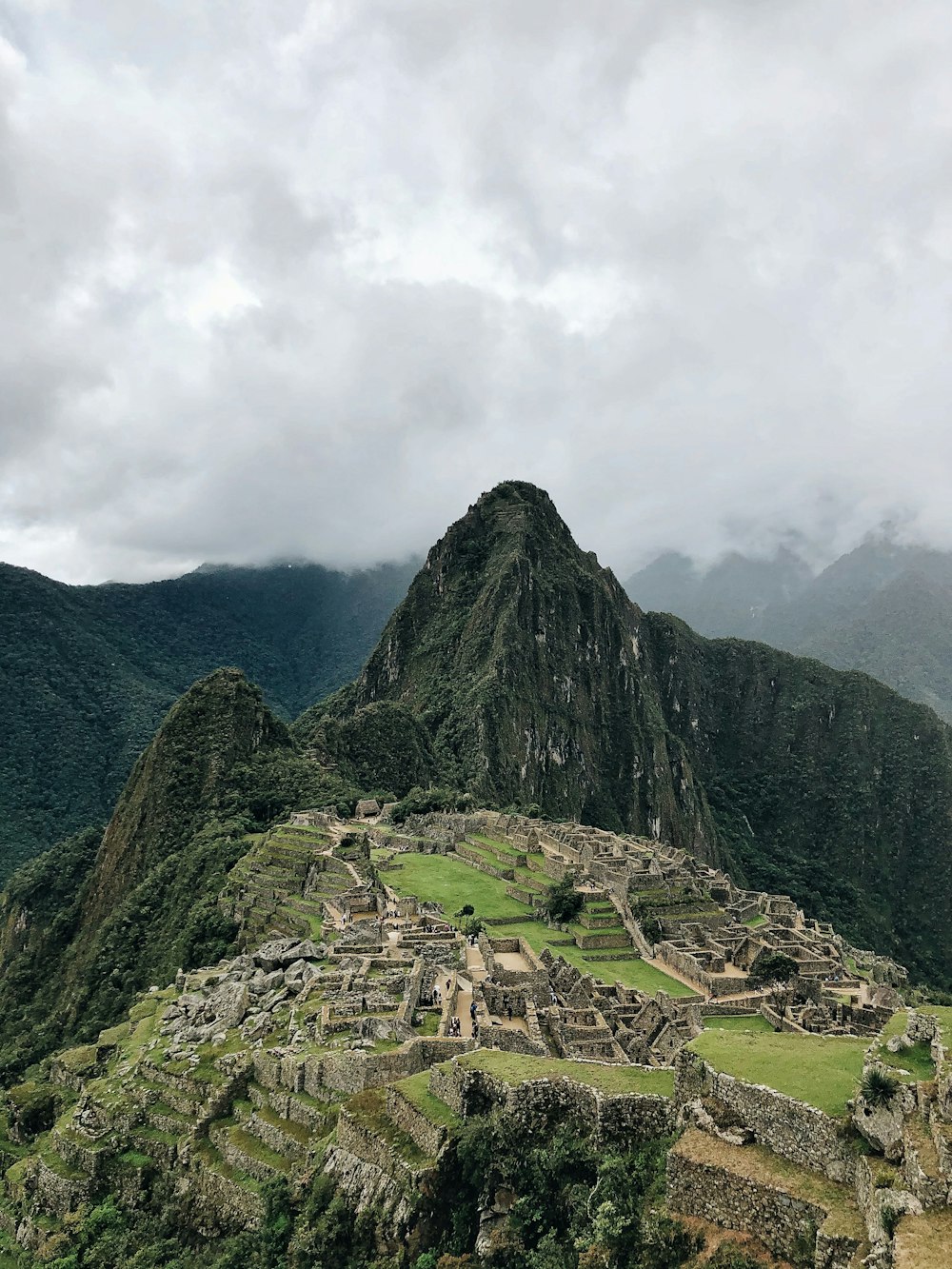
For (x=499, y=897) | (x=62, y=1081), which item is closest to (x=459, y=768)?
(x=499, y=897)

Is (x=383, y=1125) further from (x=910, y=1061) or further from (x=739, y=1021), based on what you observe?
(x=739, y=1021)

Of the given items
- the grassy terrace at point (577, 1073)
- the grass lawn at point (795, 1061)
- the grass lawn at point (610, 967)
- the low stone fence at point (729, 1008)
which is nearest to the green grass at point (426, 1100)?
the grassy terrace at point (577, 1073)

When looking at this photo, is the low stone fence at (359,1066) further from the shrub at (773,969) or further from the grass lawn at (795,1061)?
the shrub at (773,969)

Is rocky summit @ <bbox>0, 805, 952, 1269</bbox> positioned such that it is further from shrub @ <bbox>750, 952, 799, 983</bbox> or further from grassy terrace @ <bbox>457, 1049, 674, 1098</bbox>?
shrub @ <bbox>750, 952, 799, 983</bbox>

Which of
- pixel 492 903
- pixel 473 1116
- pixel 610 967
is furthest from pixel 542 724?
pixel 473 1116

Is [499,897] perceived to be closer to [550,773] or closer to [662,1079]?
[662,1079]

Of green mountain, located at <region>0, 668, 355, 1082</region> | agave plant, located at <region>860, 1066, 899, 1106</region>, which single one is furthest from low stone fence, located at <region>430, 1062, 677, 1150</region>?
green mountain, located at <region>0, 668, 355, 1082</region>
